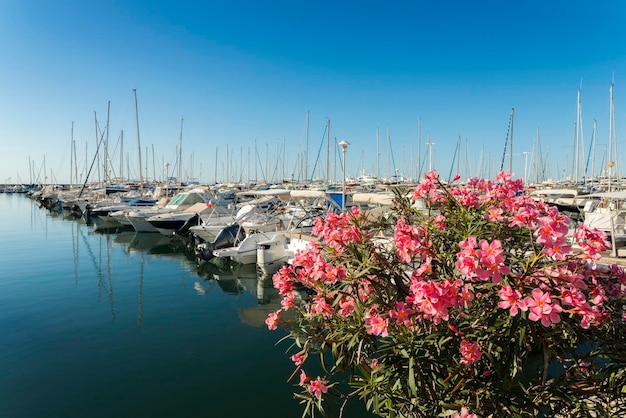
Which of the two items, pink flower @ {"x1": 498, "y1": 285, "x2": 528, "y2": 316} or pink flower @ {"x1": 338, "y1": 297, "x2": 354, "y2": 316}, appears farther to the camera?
pink flower @ {"x1": 338, "y1": 297, "x2": 354, "y2": 316}

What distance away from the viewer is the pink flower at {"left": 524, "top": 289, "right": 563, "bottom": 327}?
2500 mm

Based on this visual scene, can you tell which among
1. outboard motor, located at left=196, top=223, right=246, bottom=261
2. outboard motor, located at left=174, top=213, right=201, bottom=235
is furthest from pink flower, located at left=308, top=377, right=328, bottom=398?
outboard motor, located at left=174, top=213, right=201, bottom=235

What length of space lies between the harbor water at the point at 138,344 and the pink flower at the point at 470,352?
4.63 meters

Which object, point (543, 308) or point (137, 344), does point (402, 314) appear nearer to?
point (543, 308)

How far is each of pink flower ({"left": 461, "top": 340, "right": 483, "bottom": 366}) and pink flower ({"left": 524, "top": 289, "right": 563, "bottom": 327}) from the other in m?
0.53

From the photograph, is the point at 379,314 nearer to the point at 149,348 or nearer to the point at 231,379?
the point at 231,379

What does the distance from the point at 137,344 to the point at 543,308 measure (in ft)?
31.7

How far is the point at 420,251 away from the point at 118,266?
19.3 metres

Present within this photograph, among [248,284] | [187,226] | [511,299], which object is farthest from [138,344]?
[187,226]

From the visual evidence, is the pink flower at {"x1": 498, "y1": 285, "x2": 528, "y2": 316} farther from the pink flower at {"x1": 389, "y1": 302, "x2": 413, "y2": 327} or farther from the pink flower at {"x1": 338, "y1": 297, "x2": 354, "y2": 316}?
the pink flower at {"x1": 338, "y1": 297, "x2": 354, "y2": 316}

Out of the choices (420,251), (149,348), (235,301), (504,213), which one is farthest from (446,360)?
(235,301)

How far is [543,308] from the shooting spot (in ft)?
8.27

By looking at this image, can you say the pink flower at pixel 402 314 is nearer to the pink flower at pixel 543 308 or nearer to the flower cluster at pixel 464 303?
the flower cluster at pixel 464 303

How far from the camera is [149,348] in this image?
942cm
